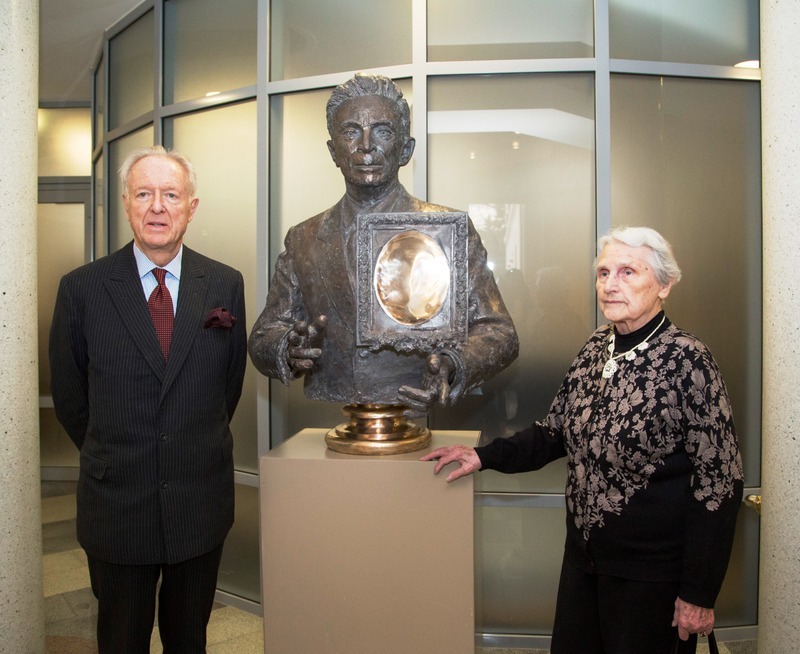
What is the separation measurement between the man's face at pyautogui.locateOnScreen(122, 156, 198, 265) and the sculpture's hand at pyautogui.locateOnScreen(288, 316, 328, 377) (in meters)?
0.53

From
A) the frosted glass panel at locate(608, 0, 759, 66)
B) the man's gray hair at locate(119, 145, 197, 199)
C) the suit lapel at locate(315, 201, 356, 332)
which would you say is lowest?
the suit lapel at locate(315, 201, 356, 332)

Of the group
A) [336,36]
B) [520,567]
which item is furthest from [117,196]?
[520,567]

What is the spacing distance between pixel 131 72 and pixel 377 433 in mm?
3792

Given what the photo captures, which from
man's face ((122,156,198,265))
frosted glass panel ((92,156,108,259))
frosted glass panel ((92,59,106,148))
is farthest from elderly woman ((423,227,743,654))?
frosted glass panel ((92,59,106,148))

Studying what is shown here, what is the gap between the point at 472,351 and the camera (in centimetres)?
235

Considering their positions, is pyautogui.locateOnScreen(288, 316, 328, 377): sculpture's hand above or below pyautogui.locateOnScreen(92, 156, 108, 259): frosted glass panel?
below

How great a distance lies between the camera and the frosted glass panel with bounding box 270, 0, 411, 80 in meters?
3.90

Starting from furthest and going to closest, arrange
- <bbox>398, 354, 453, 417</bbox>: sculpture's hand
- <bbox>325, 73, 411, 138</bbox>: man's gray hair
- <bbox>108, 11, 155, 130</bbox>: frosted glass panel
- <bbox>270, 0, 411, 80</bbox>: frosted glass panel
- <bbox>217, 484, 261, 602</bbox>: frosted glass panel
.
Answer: <bbox>108, 11, 155, 130</bbox>: frosted glass panel < <bbox>217, 484, 261, 602</bbox>: frosted glass panel < <bbox>270, 0, 411, 80</bbox>: frosted glass panel < <bbox>325, 73, 411, 138</bbox>: man's gray hair < <bbox>398, 354, 453, 417</bbox>: sculpture's hand

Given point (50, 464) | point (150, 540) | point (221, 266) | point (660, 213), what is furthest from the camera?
point (50, 464)

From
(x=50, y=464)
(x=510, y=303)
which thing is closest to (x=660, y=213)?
(x=510, y=303)

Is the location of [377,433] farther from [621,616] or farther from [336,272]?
[621,616]

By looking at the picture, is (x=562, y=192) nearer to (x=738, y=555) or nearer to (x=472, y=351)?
(x=472, y=351)

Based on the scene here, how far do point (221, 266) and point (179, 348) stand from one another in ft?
1.33

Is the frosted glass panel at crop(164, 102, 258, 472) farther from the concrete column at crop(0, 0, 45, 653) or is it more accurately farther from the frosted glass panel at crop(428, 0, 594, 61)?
the concrete column at crop(0, 0, 45, 653)
